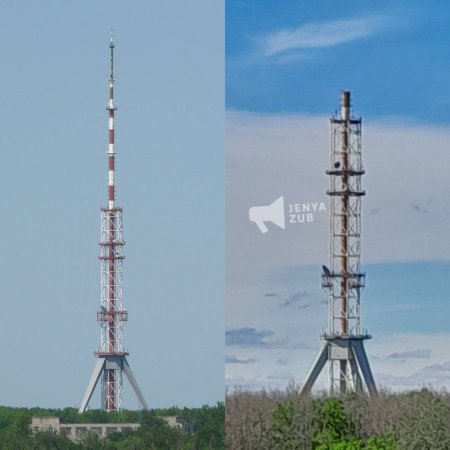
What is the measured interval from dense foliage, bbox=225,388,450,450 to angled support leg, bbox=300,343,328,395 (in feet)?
0.31

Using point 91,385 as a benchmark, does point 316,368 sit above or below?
below

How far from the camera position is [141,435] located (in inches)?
901

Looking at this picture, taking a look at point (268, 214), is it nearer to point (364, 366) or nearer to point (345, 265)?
point (345, 265)

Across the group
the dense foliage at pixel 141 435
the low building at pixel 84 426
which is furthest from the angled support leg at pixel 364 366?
the low building at pixel 84 426


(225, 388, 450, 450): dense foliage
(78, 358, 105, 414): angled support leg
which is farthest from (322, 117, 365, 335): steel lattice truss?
(78, 358, 105, 414): angled support leg

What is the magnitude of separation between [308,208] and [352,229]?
226 millimetres

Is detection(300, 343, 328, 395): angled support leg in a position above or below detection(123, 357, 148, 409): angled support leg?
below

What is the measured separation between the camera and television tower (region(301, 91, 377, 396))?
7242mm

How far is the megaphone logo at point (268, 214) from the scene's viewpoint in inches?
289

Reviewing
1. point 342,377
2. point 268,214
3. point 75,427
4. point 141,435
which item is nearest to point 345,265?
point 268,214

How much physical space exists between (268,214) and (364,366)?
2.55 ft

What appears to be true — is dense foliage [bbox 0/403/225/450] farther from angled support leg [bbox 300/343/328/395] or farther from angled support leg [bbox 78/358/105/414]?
angled support leg [bbox 300/343/328/395]

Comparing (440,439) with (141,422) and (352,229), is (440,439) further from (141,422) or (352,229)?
(141,422)

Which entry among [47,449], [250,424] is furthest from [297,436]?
[47,449]
